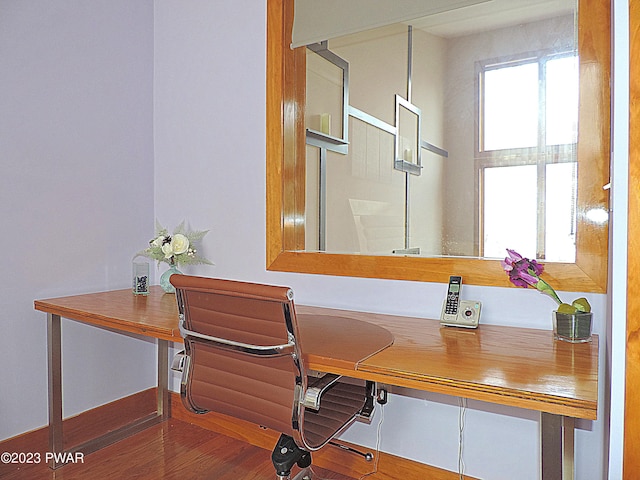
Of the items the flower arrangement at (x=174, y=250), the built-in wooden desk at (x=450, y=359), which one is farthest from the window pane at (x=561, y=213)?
the flower arrangement at (x=174, y=250)

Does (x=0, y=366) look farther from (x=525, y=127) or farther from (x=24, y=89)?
(x=525, y=127)

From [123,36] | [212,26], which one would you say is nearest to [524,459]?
[212,26]

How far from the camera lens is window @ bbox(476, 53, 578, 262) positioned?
1.87m

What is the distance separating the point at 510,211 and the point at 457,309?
2.20 feet

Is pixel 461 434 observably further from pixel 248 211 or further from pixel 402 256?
pixel 248 211

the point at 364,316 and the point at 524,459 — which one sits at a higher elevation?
the point at 364,316

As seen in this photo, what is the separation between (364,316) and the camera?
2006 mm

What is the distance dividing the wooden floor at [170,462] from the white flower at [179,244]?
0.94m

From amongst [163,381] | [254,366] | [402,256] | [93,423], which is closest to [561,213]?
[402,256]

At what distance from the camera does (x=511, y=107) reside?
234cm

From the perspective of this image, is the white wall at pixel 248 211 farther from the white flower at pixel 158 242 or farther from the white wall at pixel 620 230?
the white wall at pixel 620 230

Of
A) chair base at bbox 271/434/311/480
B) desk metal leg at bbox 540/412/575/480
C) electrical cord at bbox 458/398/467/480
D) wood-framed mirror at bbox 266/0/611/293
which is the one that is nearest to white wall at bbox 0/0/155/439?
wood-framed mirror at bbox 266/0/611/293

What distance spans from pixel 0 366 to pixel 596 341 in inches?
92.2

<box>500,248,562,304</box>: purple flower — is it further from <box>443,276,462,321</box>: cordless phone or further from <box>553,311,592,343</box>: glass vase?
<box>443,276,462,321</box>: cordless phone
